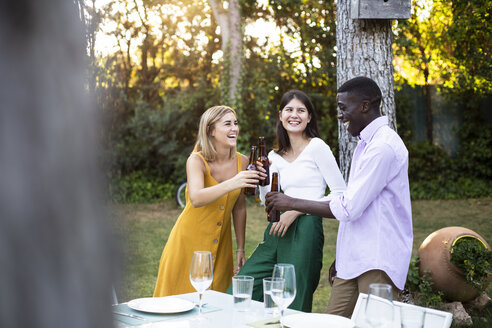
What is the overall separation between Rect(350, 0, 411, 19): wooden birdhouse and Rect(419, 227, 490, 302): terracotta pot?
2.08 meters

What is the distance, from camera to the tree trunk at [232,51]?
1160 cm

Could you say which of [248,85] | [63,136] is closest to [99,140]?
[63,136]

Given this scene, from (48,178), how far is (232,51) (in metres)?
11.5

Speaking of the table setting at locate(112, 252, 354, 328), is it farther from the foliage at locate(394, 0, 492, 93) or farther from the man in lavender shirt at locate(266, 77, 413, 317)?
the foliage at locate(394, 0, 492, 93)

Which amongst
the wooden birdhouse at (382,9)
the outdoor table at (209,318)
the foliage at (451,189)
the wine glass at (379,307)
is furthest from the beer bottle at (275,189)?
the foliage at (451,189)

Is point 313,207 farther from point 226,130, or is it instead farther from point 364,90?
point 226,130

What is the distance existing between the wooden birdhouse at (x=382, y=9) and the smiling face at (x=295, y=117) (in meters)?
0.91

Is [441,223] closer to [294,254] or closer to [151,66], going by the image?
[294,254]

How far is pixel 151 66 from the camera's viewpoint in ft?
45.3

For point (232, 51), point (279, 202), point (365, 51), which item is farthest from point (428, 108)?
point (279, 202)

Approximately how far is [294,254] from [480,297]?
8.41ft

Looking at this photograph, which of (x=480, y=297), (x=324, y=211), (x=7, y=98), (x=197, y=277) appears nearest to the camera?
(x=7, y=98)

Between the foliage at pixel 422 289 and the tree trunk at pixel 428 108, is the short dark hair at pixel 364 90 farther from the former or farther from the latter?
the tree trunk at pixel 428 108

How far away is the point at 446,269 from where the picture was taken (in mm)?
4664
